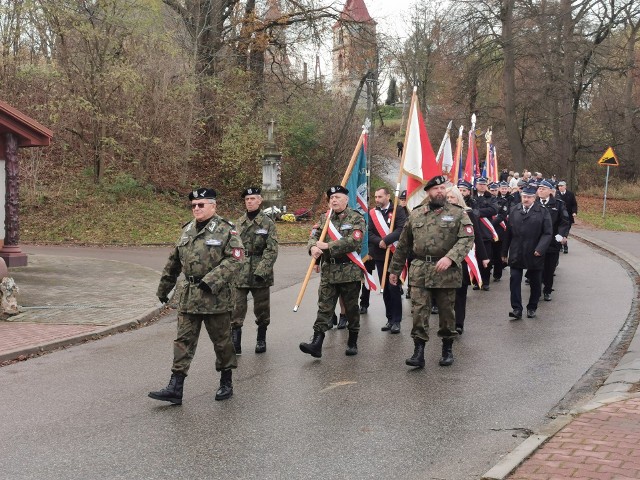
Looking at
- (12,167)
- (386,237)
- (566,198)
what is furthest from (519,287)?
(12,167)

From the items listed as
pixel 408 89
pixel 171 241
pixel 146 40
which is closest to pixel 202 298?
pixel 171 241

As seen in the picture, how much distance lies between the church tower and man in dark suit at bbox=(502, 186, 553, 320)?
23806 mm

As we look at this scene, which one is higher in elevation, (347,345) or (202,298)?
(202,298)

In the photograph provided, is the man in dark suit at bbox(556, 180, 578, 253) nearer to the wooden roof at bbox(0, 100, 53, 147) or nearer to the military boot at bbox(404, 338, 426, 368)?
the wooden roof at bbox(0, 100, 53, 147)

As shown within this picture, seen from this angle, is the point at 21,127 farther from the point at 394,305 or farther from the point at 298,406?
the point at 298,406

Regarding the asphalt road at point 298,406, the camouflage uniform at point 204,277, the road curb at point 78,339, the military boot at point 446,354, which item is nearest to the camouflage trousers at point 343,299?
the asphalt road at point 298,406

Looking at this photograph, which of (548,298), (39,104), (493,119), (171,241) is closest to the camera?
(548,298)

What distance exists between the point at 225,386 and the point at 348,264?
→ 223cm

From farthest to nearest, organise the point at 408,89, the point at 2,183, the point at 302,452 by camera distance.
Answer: the point at 408,89 < the point at 2,183 < the point at 302,452

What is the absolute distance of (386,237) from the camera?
1016 cm

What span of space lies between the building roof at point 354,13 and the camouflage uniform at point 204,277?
2949 centimetres

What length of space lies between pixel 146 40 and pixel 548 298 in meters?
19.3

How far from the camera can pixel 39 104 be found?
2677 cm

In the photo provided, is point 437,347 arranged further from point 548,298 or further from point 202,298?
point 548,298
